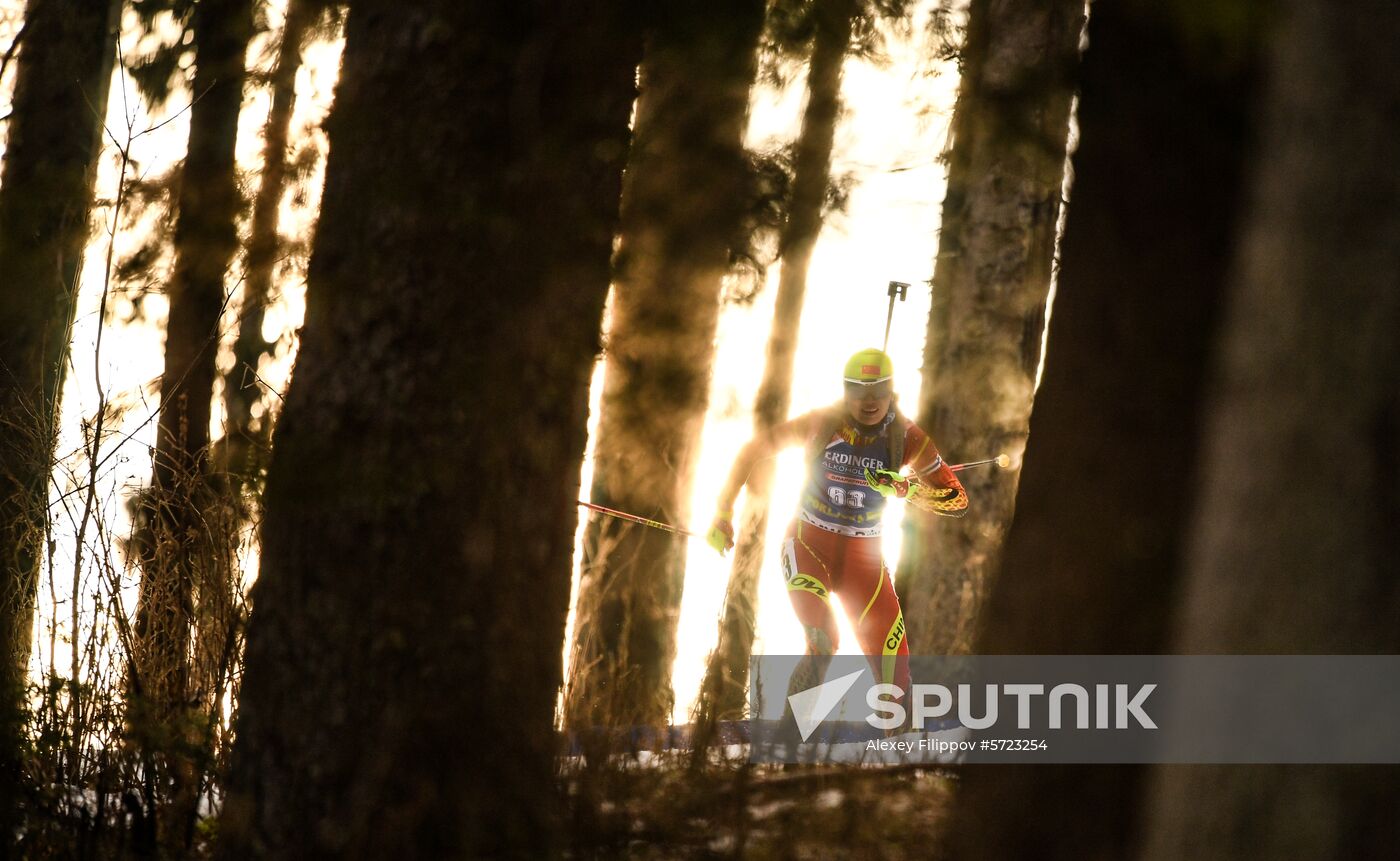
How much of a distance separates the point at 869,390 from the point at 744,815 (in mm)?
2594

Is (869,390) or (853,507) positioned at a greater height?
(869,390)

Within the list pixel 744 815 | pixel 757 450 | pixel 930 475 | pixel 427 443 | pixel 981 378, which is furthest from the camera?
pixel 981 378

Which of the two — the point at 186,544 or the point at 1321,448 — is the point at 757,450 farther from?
the point at 1321,448

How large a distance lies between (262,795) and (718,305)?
226cm

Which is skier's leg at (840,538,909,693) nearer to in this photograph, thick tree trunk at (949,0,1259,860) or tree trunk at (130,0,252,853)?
tree trunk at (130,0,252,853)

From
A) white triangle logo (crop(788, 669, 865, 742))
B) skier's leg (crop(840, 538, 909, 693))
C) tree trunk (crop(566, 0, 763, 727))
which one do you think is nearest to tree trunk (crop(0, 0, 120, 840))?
tree trunk (crop(566, 0, 763, 727))

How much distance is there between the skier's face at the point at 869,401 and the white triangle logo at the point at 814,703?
1.23 metres

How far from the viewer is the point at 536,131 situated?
134 inches

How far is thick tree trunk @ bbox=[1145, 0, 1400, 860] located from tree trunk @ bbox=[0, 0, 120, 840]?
4.03 meters

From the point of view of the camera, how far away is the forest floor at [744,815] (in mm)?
3574

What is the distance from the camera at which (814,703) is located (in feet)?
18.6

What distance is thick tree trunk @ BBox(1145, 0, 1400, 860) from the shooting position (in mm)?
1951

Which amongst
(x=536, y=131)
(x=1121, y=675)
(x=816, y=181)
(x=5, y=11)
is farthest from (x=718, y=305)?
(x=5, y=11)

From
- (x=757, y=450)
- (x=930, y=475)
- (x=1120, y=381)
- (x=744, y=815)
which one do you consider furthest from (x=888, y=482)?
(x=1120, y=381)
